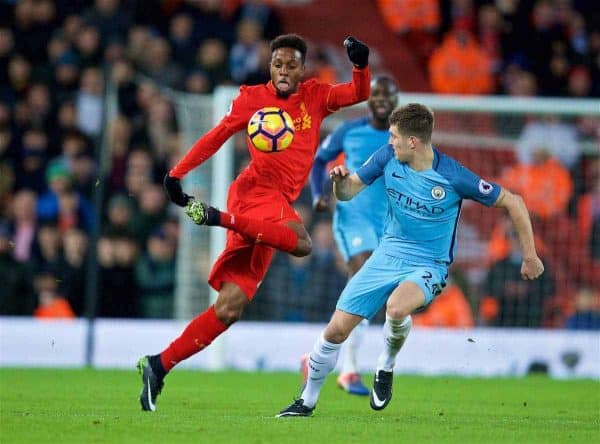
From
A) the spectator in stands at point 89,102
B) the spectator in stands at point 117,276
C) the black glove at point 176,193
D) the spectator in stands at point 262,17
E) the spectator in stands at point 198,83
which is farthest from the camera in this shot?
the spectator in stands at point 262,17

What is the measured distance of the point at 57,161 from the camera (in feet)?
48.6

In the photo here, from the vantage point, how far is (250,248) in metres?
8.43

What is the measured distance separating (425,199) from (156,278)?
629 cm

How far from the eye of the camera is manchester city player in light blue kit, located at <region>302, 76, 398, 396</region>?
1037cm

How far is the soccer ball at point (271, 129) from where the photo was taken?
841 centimetres

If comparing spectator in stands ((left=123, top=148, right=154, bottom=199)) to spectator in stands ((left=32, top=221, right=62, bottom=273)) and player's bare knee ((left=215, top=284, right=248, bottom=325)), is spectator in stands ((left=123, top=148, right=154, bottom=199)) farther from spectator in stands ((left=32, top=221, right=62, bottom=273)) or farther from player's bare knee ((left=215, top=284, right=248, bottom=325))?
player's bare knee ((left=215, top=284, right=248, bottom=325))

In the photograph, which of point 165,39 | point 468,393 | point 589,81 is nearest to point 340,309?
point 468,393

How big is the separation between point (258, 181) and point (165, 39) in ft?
28.1

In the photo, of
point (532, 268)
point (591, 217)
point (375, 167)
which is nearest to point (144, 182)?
point (591, 217)

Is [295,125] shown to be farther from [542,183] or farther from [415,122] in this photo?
[542,183]

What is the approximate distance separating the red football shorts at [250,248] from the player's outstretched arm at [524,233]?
4.25 ft

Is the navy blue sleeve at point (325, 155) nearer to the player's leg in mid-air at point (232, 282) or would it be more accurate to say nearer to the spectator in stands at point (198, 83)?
the player's leg in mid-air at point (232, 282)

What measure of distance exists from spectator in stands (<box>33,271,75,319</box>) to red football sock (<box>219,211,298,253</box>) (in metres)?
5.78

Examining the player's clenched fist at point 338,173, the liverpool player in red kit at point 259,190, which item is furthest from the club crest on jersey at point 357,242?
the player's clenched fist at point 338,173
